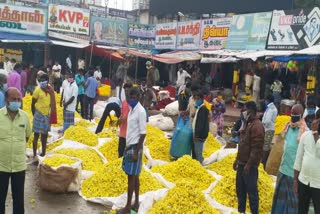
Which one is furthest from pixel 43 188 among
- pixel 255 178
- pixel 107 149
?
pixel 255 178

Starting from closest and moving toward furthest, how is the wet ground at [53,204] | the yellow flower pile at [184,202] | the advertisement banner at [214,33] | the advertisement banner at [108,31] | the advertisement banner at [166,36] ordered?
the yellow flower pile at [184,202] < the wet ground at [53,204] < the advertisement banner at [214,33] < the advertisement banner at [166,36] < the advertisement banner at [108,31]

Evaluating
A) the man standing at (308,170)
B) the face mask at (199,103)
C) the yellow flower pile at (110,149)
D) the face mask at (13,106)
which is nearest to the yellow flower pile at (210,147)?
the face mask at (199,103)

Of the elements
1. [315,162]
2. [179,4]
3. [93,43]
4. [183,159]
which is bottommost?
[183,159]

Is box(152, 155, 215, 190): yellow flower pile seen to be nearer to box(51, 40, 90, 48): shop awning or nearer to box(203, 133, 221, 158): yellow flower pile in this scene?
box(203, 133, 221, 158): yellow flower pile

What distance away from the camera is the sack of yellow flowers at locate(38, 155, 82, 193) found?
7.36m

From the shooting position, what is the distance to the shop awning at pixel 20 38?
24311 millimetres

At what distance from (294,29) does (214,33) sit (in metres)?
5.58

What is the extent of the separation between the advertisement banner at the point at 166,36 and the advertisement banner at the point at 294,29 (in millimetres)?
8312

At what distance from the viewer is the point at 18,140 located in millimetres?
5250

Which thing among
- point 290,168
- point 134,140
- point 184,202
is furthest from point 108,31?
point 184,202

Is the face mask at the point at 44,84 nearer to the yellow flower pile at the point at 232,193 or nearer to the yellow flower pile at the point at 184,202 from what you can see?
the yellow flower pile at the point at 232,193

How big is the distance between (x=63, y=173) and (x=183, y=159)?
6.51 ft

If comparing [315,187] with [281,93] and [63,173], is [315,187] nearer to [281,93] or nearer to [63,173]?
[63,173]

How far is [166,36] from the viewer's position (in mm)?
26453
